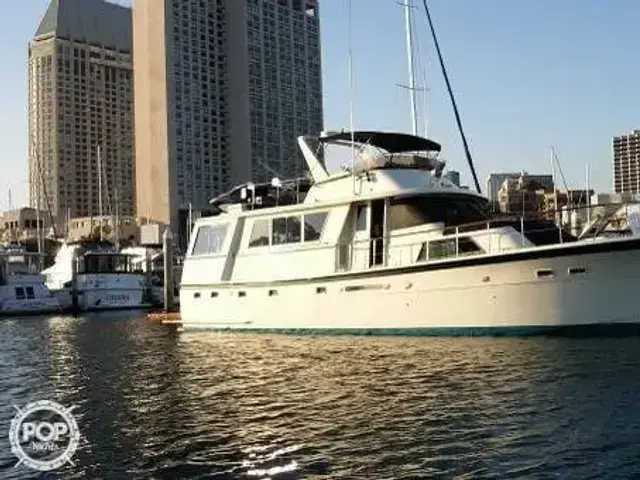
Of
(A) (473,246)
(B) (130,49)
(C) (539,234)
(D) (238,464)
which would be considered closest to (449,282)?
(A) (473,246)

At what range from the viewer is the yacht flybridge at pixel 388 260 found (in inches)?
805

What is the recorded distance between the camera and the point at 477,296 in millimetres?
21469

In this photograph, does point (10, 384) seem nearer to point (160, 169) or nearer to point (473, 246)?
point (473, 246)

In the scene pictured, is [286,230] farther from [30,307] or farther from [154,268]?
[154,268]

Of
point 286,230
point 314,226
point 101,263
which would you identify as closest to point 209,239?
point 286,230

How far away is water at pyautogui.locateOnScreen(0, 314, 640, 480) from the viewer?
31.7ft

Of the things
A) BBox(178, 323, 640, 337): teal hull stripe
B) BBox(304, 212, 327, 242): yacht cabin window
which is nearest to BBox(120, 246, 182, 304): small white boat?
BBox(304, 212, 327, 242): yacht cabin window

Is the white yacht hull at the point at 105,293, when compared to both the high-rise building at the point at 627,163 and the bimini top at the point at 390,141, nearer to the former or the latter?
the bimini top at the point at 390,141

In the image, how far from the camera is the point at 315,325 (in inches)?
973

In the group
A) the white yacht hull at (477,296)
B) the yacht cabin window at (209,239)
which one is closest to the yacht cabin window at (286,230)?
the white yacht hull at (477,296)

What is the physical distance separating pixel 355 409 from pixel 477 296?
31.0 ft

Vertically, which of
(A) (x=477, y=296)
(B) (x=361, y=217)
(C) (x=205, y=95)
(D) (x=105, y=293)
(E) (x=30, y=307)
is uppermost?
(C) (x=205, y=95)

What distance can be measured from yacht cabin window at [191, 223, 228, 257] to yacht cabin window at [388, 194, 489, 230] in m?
6.87

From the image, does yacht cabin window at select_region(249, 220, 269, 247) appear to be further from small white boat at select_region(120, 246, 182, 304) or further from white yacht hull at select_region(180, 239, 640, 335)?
small white boat at select_region(120, 246, 182, 304)
